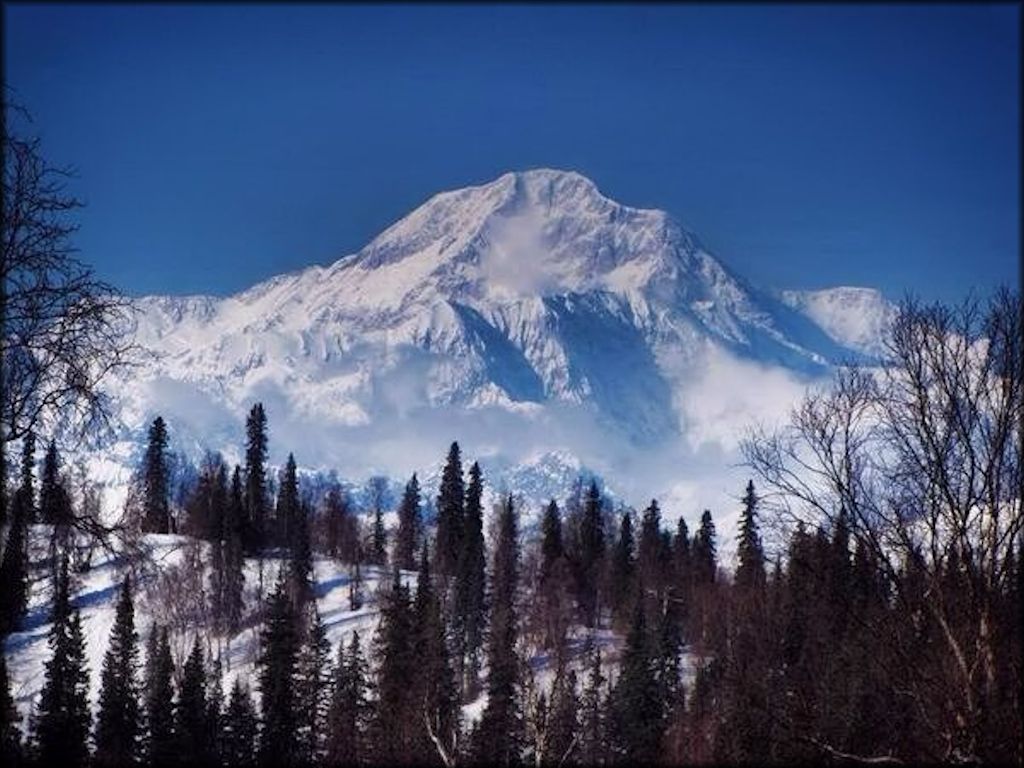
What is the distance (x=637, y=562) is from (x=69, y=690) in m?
62.9

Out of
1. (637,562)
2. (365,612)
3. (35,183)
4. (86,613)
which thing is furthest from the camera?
(637,562)

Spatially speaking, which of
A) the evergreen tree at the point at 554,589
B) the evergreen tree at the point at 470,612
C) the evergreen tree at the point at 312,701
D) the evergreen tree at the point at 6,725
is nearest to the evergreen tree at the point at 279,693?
the evergreen tree at the point at 312,701

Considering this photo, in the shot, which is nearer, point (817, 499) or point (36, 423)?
point (36, 423)

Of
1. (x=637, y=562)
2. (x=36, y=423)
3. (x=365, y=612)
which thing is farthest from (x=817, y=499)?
(x=637, y=562)

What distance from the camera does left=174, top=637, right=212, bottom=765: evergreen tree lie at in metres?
39.4

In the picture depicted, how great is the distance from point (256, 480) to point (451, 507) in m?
21.2

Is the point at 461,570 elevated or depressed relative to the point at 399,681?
elevated

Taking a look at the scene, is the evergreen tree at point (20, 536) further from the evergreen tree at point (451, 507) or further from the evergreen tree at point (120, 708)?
the evergreen tree at point (451, 507)

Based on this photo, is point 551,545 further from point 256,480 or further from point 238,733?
point 238,733

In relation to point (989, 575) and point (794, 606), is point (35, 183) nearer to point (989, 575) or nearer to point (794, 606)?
point (989, 575)

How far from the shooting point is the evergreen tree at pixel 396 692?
37.2 m

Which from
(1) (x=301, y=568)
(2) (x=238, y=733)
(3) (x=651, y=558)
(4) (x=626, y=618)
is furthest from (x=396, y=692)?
(3) (x=651, y=558)

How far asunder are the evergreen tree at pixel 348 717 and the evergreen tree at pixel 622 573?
4068 cm

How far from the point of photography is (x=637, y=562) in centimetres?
9612
